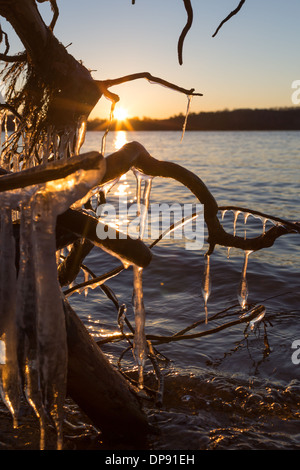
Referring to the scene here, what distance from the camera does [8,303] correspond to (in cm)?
219

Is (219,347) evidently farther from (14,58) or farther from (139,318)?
(14,58)

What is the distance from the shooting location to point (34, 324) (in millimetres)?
2201

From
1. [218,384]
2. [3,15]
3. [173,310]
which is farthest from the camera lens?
[173,310]

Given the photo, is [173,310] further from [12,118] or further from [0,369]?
[0,369]

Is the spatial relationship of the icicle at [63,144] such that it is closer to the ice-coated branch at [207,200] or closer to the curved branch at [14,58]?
the curved branch at [14,58]

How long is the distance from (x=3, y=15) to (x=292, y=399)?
423 cm

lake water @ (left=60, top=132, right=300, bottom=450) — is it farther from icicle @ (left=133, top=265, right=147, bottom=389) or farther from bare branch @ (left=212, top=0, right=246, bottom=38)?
bare branch @ (left=212, top=0, right=246, bottom=38)

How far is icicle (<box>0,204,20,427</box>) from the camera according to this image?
2104 millimetres

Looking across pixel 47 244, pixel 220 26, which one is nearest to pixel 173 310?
pixel 220 26

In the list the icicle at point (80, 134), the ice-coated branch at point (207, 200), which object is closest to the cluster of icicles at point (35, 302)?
the ice-coated branch at point (207, 200)

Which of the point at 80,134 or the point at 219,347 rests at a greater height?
the point at 80,134

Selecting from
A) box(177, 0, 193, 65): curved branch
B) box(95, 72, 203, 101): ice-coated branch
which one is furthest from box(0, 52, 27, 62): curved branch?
box(177, 0, 193, 65): curved branch

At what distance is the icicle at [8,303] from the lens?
6.90ft

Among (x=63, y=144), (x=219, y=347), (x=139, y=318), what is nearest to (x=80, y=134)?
(x=63, y=144)
